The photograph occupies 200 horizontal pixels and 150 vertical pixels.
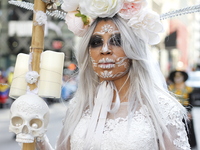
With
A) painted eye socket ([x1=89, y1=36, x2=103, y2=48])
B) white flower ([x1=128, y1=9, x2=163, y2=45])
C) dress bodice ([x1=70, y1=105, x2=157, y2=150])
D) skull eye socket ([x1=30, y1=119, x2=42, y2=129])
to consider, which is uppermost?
white flower ([x1=128, y1=9, x2=163, y2=45])

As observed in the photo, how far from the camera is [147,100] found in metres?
2.34

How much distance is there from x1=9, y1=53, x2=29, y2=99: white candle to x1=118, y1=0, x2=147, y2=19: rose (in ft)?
2.36

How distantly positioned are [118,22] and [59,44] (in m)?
27.5

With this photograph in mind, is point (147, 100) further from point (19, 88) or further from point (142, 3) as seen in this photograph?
point (19, 88)

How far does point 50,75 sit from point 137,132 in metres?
0.66

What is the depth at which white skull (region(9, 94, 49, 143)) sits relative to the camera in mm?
2189

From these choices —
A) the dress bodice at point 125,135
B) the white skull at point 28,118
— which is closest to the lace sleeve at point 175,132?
the dress bodice at point 125,135

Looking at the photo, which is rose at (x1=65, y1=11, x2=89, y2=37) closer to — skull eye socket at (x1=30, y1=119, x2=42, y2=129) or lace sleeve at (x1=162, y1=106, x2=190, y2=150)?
skull eye socket at (x1=30, y1=119, x2=42, y2=129)

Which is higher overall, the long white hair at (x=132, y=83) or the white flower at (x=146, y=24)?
the white flower at (x=146, y=24)

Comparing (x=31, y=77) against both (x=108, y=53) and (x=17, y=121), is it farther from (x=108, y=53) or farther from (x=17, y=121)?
(x=108, y=53)

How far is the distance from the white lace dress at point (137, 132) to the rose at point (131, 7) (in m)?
0.60

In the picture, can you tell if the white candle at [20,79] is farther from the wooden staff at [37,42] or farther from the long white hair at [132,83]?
the long white hair at [132,83]

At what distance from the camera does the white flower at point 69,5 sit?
2475mm

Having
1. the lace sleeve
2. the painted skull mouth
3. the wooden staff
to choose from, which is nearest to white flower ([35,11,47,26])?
the wooden staff
